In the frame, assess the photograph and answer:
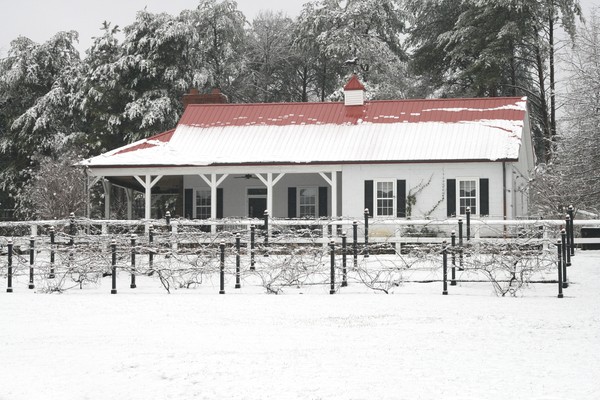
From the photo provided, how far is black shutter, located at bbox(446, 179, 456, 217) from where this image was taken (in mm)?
25859

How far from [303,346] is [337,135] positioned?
19.1 metres

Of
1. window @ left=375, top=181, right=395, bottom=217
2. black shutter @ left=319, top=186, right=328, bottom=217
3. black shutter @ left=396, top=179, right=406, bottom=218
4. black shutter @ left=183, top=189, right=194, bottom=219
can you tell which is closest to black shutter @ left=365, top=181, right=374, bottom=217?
window @ left=375, top=181, right=395, bottom=217

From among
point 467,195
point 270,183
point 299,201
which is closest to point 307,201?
point 299,201

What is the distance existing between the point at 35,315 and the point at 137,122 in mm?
31146

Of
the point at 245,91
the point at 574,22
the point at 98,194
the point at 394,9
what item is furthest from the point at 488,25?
→ the point at 98,194

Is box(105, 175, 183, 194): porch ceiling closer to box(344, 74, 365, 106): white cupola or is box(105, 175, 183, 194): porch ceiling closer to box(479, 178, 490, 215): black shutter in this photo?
box(344, 74, 365, 106): white cupola

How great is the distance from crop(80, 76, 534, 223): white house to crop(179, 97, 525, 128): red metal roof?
4cm

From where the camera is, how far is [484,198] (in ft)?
84.0

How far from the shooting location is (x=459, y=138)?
88.3 ft

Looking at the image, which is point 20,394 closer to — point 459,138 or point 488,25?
point 459,138

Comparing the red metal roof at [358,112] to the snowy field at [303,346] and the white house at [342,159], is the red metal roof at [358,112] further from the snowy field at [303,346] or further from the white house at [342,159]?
the snowy field at [303,346]

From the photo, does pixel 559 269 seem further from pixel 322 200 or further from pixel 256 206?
pixel 256 206

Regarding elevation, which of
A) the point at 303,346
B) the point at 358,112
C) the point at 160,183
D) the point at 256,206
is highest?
the point at 358,112

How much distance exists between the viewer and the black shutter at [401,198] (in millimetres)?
26203
